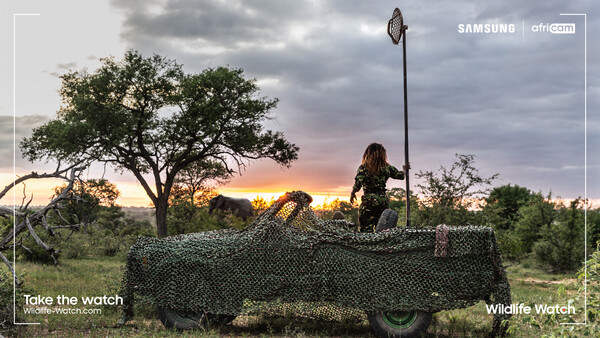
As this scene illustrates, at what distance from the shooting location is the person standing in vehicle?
809 centimetres

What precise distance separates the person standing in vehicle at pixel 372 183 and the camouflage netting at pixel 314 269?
2.53 ft

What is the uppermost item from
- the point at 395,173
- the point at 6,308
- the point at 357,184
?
the point at 395,173

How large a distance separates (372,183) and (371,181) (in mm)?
32

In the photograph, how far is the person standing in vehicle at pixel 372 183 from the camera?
8.09 meters

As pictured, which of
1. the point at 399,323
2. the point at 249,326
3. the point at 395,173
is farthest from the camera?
the point at 395,173

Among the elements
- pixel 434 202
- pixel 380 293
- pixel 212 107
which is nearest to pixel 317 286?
pixel 380 293

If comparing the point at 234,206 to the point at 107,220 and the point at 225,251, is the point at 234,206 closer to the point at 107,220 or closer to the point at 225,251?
the point at 107,220

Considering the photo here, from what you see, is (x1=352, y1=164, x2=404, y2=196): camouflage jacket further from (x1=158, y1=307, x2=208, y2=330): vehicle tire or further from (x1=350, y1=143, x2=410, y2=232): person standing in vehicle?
(x1=158, y1=307, x2=208, y2=330): vehicle tire

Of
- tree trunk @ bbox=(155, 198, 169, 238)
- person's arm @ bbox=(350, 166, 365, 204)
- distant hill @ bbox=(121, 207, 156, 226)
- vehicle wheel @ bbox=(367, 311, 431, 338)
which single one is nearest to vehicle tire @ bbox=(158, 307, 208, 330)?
vehicle wheel @ bbox=(367, 311, 431, 338)

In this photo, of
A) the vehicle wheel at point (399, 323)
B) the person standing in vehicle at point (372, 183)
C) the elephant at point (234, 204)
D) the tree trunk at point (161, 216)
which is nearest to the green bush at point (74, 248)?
the tree trunk at point (161, 216)

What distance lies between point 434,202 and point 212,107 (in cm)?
1344

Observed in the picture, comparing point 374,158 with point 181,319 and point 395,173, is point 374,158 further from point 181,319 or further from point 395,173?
point 181,319

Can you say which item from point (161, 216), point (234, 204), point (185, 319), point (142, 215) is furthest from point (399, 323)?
point (142, 215)

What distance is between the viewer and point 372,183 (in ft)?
27.1
